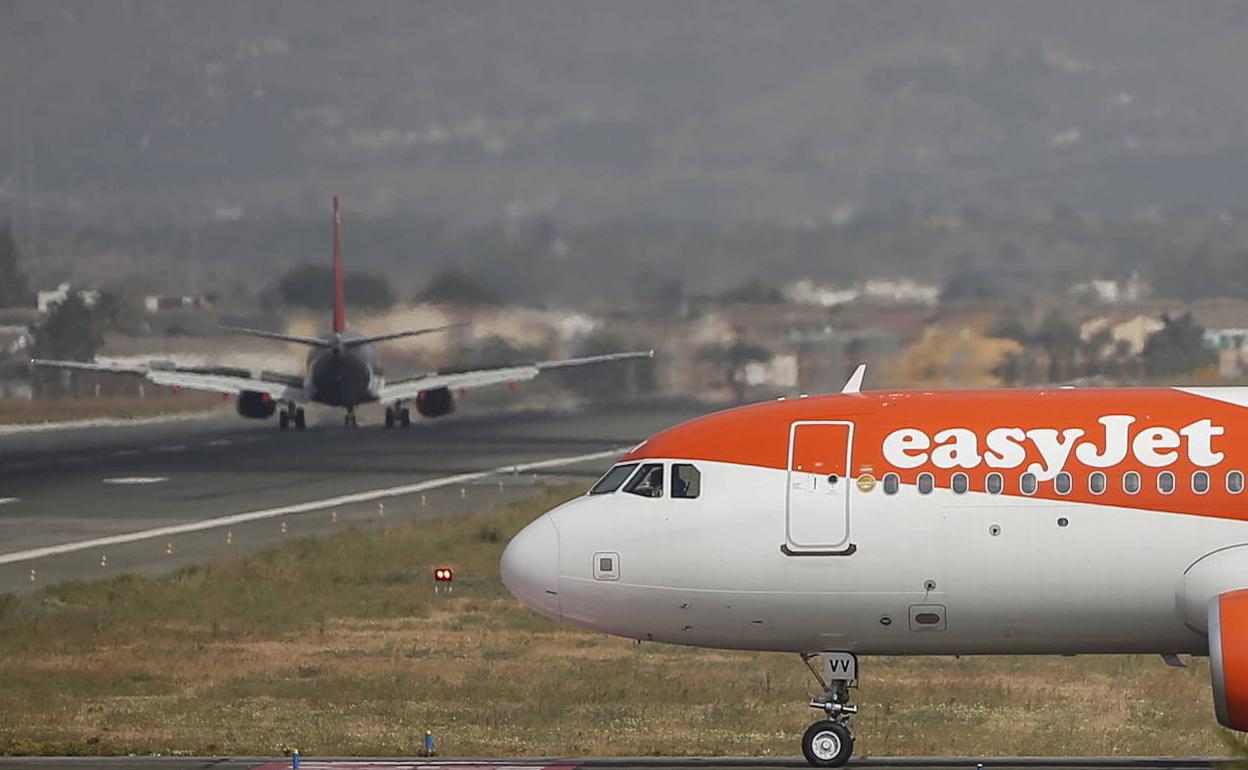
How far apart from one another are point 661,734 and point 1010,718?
476cm

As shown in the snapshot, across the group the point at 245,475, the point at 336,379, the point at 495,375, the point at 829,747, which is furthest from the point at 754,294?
the point at 829,747

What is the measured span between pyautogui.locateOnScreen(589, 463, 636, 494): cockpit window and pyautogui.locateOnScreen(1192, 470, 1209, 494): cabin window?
19.9 feet

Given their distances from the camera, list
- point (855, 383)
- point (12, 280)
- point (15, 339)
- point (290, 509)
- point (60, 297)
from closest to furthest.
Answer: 1. point (855, 383)
2. point (290, 509)
3. point (15, 339)
4. point (60, 297)
5. point (12, 280)

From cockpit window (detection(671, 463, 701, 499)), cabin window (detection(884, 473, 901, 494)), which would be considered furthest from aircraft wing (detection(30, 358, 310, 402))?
cabin window (detection(884, 473, 901, 494))

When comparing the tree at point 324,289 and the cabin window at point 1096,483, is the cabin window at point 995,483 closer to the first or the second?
the cabin window at point 1096,483

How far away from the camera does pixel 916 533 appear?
76.5 ft

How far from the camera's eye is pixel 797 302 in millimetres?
90312

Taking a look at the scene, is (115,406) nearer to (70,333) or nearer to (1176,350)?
(70,333)

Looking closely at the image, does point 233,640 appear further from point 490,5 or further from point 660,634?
point 490,5

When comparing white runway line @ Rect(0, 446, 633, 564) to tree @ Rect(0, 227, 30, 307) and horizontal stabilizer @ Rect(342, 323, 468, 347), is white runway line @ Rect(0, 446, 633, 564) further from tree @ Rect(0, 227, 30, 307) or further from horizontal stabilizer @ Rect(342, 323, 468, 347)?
tree @ Rect(0, 227, 30, 307)

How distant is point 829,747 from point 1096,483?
4122 mm

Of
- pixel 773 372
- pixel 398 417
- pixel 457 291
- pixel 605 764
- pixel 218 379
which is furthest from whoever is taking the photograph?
pixel 457 291

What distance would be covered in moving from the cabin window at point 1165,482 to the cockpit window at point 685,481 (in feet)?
16.2

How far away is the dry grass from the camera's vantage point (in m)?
92.9
